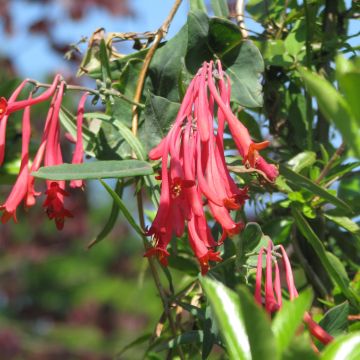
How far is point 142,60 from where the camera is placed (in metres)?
0.84

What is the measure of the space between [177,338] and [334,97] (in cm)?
40

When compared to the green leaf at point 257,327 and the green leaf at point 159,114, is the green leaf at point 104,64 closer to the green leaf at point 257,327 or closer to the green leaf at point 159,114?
the green leaf at point 159,114

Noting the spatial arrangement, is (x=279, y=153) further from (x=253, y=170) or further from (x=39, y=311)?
(x=39, y=311)

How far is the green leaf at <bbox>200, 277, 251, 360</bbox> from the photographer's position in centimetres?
45

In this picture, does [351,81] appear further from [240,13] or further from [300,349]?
[240,13]

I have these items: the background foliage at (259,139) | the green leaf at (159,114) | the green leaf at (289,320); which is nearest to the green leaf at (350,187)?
the background foliage at (259,139)

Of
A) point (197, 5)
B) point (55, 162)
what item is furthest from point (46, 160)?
point (197, 5)

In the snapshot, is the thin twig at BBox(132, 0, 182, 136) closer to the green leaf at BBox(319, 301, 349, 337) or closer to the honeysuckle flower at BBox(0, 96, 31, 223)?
the honeysuckle flower at BBox(0, 96, 31, 223)

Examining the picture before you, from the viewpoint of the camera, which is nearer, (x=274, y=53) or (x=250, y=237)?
(x=250, y=237)

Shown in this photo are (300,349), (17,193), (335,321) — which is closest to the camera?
(300,349)

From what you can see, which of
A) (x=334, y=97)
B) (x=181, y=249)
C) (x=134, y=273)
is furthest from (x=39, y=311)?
(x=334, y=97)

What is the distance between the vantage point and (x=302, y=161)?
2.70 ft

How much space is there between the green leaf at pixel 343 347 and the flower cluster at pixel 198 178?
234 mm

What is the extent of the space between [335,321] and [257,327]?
0.79 feet
